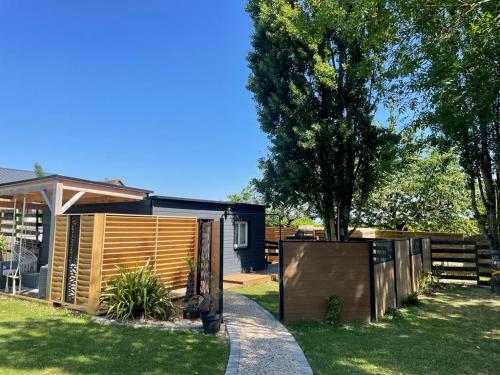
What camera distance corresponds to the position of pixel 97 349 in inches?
201

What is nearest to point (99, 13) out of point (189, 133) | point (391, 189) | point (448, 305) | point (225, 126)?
point (225, 126)

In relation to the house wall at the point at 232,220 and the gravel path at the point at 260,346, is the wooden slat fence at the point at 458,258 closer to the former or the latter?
the house wall at the point at 232,220

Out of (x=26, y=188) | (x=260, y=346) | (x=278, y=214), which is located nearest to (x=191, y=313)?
(x=260, y=346)

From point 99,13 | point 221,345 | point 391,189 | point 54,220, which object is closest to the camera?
point 221,345

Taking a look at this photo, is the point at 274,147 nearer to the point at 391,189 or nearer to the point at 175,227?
the point at 175,227

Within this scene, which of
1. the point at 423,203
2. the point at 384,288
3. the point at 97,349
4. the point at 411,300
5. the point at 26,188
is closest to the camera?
the point at 97,349

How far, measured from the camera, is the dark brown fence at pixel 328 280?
6.86 meters

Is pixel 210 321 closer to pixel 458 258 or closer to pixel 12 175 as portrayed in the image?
pixel 458 258

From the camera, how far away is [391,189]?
2258cm

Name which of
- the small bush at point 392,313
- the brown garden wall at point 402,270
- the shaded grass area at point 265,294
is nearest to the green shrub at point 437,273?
the brown garden wall at point 402,270

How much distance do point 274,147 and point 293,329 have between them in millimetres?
4948

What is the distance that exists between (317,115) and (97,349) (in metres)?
7.21

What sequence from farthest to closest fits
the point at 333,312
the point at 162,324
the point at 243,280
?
the point at 243,280 → the point at 333,312 → the point at 162,324

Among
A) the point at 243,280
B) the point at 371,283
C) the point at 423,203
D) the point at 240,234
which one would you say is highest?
the point at 423,203
